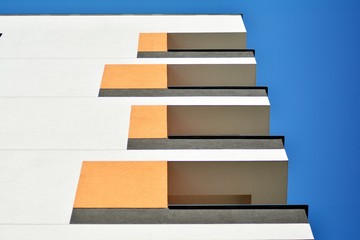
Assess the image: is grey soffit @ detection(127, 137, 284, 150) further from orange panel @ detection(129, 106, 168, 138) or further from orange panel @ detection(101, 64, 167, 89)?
orange panel @ detection(101, 64, 167, 89)

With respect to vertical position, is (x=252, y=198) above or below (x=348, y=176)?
above

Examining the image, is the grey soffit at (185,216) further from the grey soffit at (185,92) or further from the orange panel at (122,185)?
the grey soffit at (185,92)

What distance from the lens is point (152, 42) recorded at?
4016 millimetres

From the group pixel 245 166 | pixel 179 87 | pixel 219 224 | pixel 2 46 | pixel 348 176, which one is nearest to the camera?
pixel 219 224

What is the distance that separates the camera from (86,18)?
14.5ft

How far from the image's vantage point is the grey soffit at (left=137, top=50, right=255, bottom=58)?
383 cm

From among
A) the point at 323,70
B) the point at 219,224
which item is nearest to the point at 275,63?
the point at 323,70

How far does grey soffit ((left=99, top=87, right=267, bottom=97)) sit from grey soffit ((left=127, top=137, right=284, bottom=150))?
0.45 m

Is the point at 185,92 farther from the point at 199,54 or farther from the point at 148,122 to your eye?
the point at 199,54

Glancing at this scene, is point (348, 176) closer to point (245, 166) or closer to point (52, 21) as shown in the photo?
point (245, 166)

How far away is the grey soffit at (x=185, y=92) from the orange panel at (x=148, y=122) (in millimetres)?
149

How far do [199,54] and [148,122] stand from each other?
2.88 ft

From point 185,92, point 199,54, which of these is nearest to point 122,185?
point 185,92

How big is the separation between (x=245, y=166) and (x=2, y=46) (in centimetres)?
183
